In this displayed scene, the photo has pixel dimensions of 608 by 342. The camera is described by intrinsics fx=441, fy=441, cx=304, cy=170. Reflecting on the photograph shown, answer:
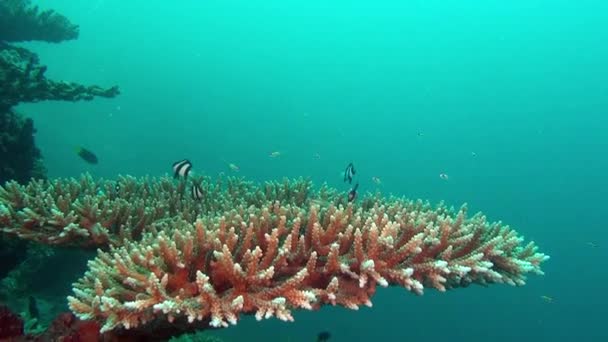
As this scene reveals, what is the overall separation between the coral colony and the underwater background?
85.7ft

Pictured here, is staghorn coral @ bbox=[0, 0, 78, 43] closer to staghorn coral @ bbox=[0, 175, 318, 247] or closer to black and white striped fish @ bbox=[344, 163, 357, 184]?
staghorn coral @ bbox=[0, 175, 318, 247]

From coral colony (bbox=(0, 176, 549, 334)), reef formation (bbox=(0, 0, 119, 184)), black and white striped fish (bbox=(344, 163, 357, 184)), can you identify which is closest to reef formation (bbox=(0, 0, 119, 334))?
reef formation (bbox=(0, 0, 119, 184))

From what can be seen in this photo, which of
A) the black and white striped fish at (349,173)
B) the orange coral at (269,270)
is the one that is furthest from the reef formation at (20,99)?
the black and white striped fish at (349,173)

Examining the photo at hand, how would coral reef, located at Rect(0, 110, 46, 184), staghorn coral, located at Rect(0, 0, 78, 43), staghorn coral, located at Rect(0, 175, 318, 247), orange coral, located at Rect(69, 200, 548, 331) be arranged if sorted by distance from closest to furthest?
orange coral, located at Rect(69, 200, 548, 331) < staghorn coral, located at Rect(0, 175, 318, 247) < coral reef, located at Rect(0, 110, 46, 184) < staghorn coral, located at Rect(0, 0, 78, 43)

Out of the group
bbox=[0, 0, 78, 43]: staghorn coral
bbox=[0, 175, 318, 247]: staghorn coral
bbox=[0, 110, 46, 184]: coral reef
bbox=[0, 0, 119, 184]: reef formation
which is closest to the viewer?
bbox=[0, 175, 318, 247]: staghorn coral

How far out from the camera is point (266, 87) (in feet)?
338

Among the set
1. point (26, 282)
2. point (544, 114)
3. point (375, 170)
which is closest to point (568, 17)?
point (544, 114)

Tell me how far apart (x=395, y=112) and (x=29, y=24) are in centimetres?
8852

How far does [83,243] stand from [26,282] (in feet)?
29.3

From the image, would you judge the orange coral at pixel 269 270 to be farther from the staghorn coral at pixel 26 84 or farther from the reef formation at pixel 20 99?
the staghorn coral at pixel 26 84

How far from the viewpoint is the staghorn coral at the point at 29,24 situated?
41.8 feet

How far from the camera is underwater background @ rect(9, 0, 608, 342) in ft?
184

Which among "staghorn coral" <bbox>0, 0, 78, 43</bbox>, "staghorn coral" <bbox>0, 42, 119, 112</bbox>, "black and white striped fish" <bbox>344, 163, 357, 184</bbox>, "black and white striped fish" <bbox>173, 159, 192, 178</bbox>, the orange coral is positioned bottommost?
the orange coral

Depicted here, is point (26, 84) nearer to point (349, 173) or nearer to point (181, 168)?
point (181, 168)
